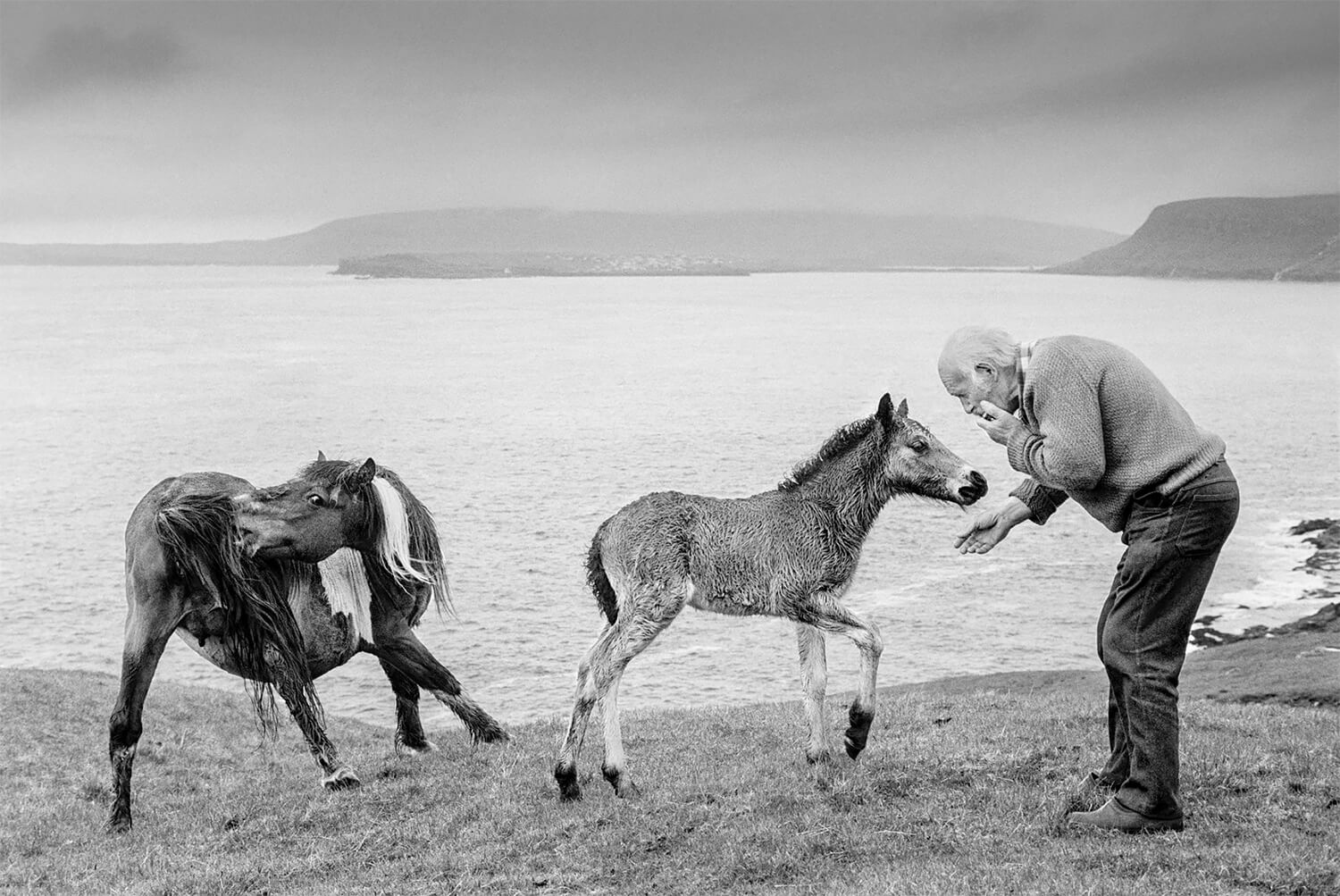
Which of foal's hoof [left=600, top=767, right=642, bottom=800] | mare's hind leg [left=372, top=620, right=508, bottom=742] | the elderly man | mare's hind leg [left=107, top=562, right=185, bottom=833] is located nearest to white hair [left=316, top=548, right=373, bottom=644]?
mare's hind leg [left=372, top=620, right=508, bottom=742]

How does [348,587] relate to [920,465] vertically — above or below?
below

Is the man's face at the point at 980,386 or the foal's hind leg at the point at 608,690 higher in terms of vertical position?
the man's face at the point at 980,386

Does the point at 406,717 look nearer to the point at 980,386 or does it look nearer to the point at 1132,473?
the point at 980,386

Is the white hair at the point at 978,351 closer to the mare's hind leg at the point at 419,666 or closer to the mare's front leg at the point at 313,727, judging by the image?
the mare's front leg at the point at 313,727

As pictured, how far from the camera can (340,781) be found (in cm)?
1116

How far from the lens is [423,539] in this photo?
12.3 m

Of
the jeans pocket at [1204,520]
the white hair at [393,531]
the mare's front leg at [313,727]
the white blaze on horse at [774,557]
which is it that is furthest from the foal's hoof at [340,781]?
the jeans pocket at [1204,520]

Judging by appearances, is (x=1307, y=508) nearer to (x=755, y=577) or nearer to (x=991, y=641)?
(x=991, y=641)

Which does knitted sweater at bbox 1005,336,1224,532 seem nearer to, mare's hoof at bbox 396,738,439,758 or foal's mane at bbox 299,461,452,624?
foal's mane at bbox 299,461,452,624

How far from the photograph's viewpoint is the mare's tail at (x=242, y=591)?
10.7 m

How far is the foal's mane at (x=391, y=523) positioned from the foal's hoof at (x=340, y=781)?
1.93 metres

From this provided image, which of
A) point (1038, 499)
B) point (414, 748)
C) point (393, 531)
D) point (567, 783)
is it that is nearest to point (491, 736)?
point (414, 748)

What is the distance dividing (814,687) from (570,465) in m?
45.5

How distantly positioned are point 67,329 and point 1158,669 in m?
161
